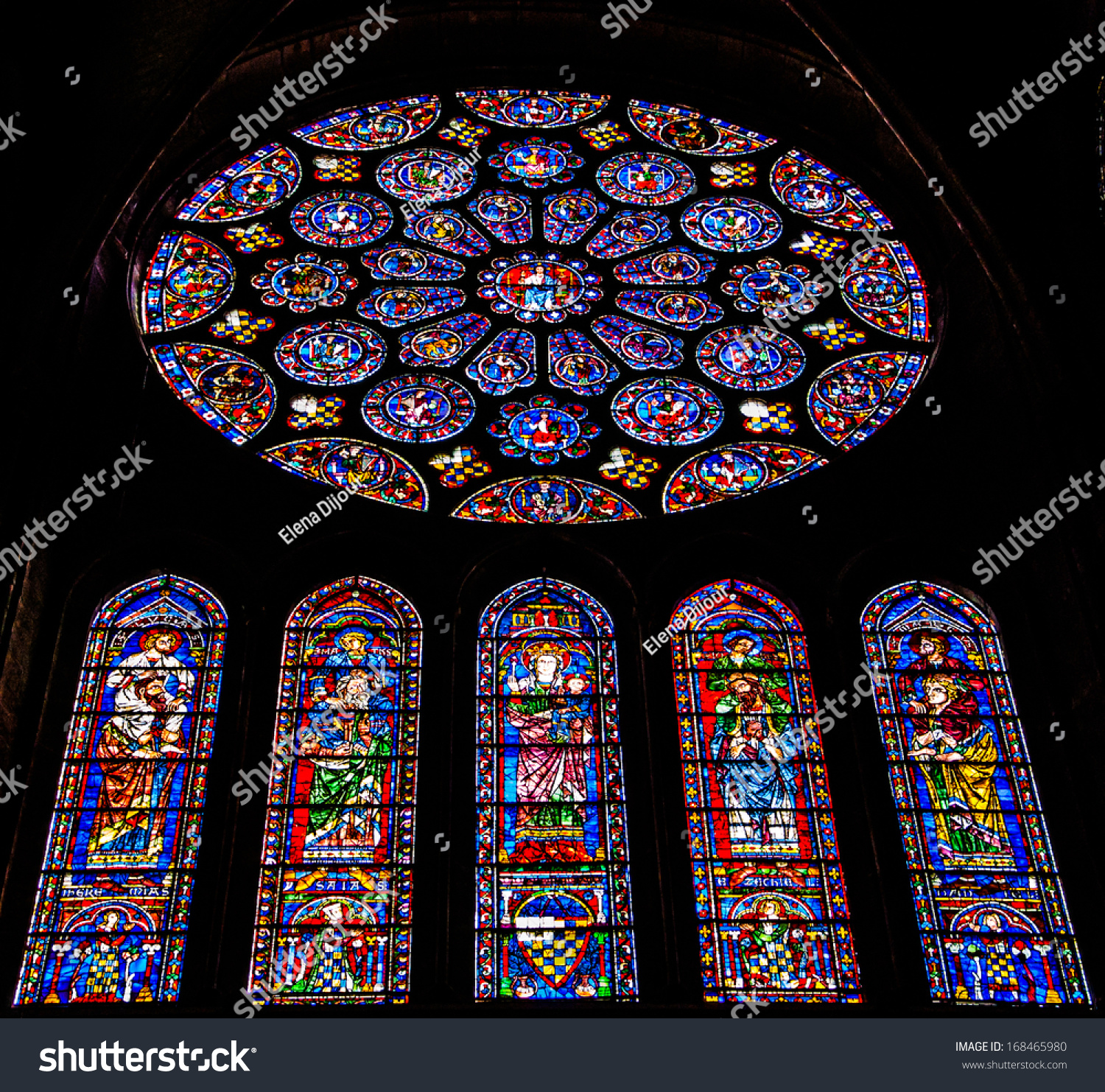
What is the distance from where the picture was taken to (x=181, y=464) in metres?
10.9

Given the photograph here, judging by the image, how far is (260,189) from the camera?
13.0 meters

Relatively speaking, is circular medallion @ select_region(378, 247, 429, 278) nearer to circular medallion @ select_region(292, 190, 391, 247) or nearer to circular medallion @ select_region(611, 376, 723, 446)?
circular medallion @ select_region(292, 190, 391, 247)

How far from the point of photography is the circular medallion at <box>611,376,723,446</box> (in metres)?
11.6

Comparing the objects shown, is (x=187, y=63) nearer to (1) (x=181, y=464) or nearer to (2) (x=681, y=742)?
(1) (x=181, y=464)

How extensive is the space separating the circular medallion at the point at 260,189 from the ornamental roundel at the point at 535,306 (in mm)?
20

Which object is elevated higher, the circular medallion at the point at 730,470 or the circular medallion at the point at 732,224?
the circular medallion at the point at 732,224

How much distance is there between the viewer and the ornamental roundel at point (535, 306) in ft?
37.3

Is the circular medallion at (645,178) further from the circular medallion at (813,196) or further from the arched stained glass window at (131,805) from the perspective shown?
the arched stained glass window at (131,805)
